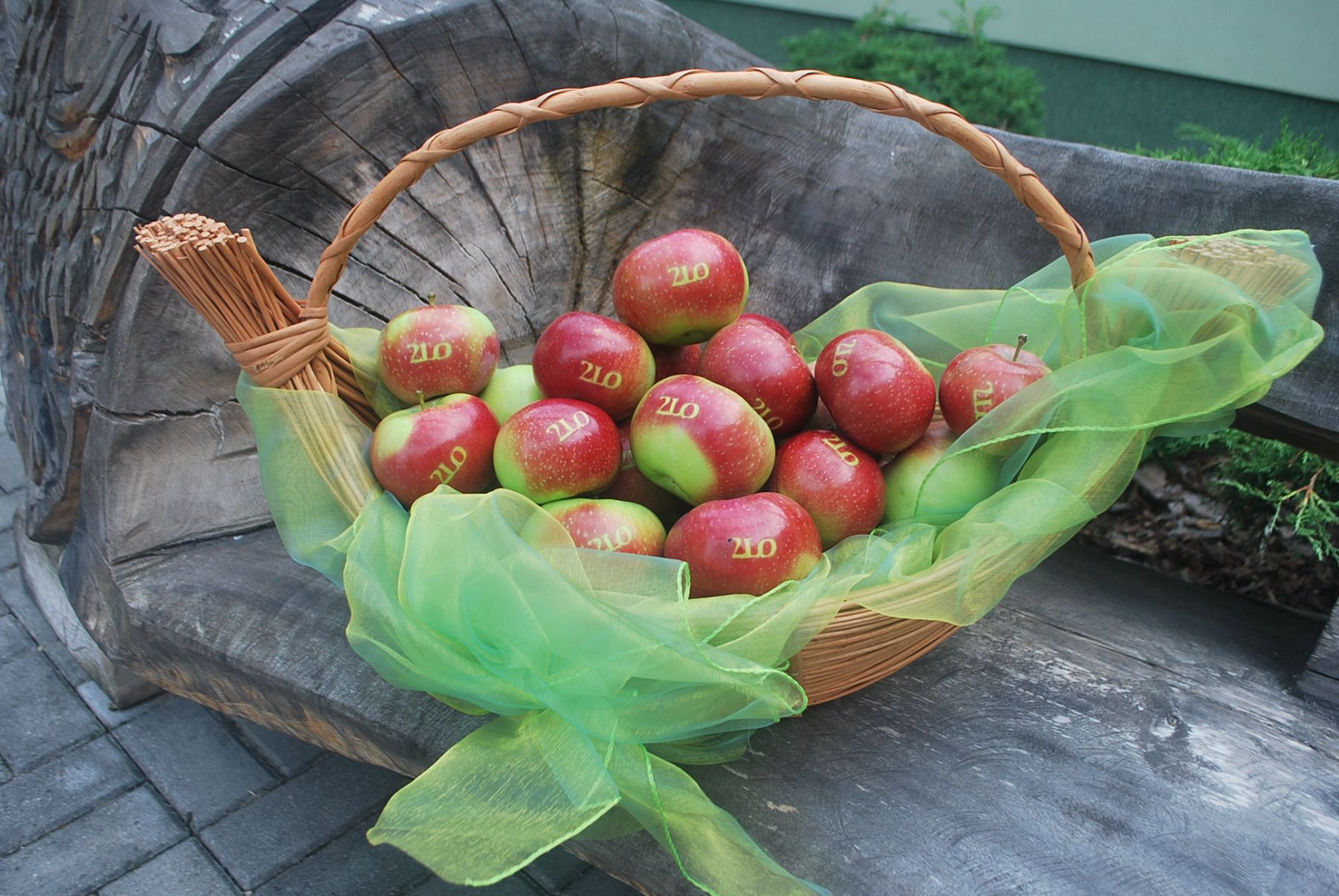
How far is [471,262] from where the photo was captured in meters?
1.89

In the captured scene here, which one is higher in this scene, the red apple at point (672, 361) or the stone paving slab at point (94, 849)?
the red apple at point (672, 361)

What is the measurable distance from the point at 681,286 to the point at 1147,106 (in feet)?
13.1

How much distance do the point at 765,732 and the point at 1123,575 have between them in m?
0.89

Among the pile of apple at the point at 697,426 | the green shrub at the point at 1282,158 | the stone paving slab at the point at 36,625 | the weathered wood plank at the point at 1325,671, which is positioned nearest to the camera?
the pile of apple at the point at 697,426

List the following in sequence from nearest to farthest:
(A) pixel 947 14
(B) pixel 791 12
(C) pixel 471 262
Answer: (C) pixel 471 262 → (A) pixel 947 14 → (B) pixel 791 12

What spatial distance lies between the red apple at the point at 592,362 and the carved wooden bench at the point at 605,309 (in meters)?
0.48

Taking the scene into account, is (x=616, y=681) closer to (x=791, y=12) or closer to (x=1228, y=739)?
(x=1228, y=739)

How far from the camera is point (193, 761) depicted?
180cm

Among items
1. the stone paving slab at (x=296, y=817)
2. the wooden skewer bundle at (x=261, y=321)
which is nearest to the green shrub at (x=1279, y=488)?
the wooden skewer bundle at (x=261, y=321)

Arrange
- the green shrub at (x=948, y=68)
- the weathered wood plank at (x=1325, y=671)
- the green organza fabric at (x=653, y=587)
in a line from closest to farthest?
the green organza fabric at (x=653, y=587) < the weathered wood plank at (x=1325, y=671) < the green shrub at (x=948, y=68)

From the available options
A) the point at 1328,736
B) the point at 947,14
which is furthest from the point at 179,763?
the point at 947,14

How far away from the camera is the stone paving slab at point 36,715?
1.82m

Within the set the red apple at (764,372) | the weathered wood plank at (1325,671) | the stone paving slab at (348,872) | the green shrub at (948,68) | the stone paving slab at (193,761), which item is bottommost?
the stone paving slab at (193,761)

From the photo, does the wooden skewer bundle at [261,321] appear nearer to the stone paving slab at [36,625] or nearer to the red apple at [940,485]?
the red apple at [940,485]
